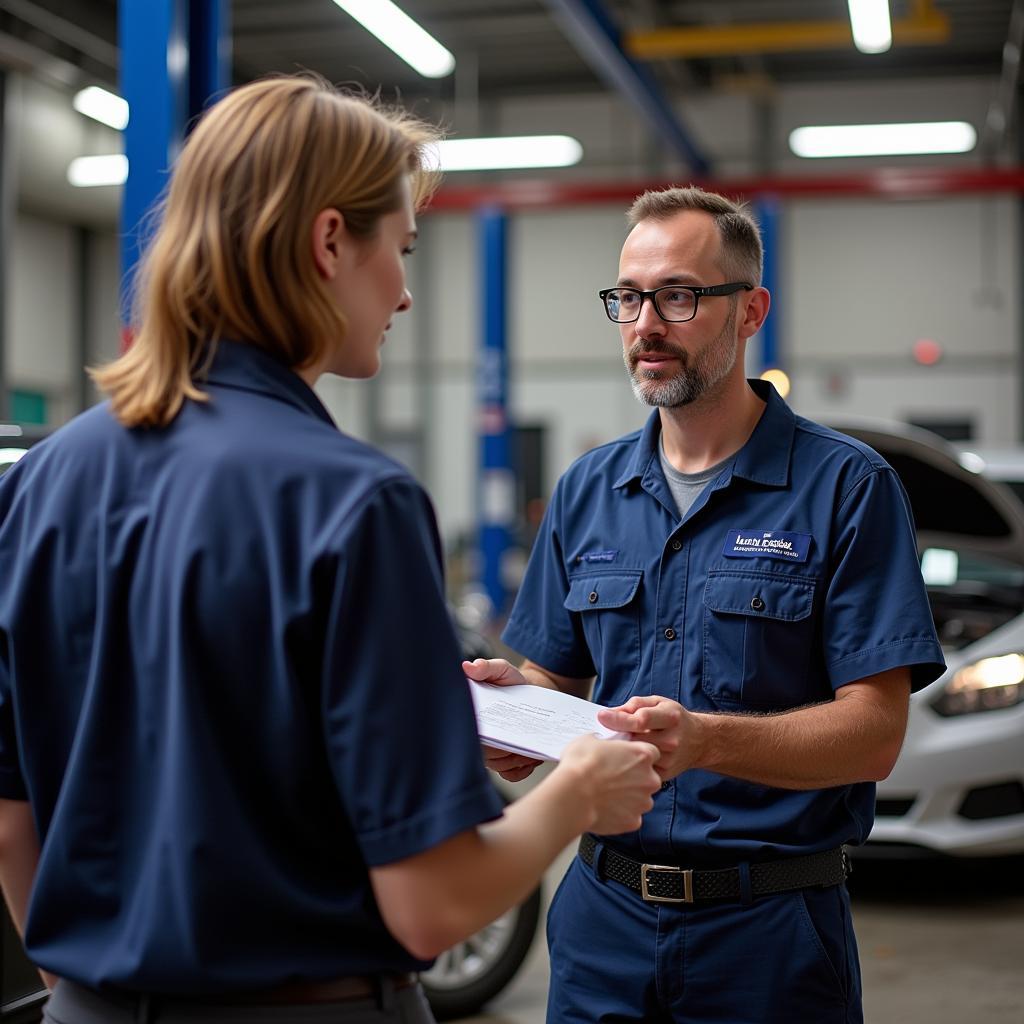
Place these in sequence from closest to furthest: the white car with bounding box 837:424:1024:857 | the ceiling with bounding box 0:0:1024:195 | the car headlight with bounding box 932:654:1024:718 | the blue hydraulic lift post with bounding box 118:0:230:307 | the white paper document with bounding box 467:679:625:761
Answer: the white paper document with bounding box 467:679:625:761 → the blue hydraulic lift post with bounding box 118:0:230:307 → the white car with bounding box 837:424:1024:857 → the car headlight with bounding box 932:654:1024:718 → the ceiling with bounding box 0:0:1024:195

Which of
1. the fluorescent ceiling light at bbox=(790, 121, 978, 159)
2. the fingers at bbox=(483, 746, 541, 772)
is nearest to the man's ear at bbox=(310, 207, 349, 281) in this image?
the fingers at bbox=(483, 746, 541, 772)

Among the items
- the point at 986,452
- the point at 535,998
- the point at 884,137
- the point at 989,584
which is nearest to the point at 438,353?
the point at 884,137

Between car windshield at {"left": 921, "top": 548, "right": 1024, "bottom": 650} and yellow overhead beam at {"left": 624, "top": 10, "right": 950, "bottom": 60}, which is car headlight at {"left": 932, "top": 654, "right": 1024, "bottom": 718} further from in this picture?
yellow overhead beam at {"left": 624, "top": 10, "right": 950, "bottom": 60}

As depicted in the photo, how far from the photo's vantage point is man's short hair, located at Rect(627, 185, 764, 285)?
222 cm

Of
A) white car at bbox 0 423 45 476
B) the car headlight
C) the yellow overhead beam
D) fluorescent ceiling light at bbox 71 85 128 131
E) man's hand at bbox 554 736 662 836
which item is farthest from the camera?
fluorescent ceiling light at bbox 71 85 128 131

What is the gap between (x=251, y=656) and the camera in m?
1.20

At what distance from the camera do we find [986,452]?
285 inches

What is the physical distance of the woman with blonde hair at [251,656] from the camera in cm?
118

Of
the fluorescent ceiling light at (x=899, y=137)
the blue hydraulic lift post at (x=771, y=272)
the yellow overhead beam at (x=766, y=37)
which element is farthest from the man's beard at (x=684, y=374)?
the blue hydraulic lift post at (x=771, y=272)

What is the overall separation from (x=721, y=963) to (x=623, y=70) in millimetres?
9957

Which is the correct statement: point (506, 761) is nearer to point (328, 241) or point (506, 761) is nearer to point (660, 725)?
point (660, 725)

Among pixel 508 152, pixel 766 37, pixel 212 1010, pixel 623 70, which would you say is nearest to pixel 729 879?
pixel 212 1010

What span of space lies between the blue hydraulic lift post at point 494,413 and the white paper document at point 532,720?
1133 cm

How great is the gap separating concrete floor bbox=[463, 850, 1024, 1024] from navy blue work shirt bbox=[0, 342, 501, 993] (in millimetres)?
3050
